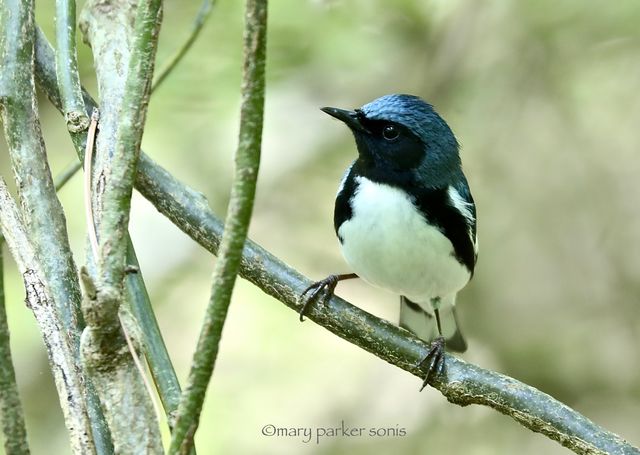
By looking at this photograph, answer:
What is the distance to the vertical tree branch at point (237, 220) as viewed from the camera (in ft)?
4.79

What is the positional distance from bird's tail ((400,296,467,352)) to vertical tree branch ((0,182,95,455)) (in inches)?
97.4

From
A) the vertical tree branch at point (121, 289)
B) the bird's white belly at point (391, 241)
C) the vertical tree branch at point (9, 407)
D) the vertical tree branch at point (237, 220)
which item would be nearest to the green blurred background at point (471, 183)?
the bird's white belly at point (391, 241)

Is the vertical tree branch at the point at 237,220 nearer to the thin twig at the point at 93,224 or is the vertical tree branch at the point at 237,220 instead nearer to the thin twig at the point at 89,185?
the thin twig at the point at 93,224

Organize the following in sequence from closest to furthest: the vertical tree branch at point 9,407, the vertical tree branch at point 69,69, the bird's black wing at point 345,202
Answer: the vertical tree branch at point 9,407
the vertical tree branch at point 69,69
the bird's black wing at point 345,202

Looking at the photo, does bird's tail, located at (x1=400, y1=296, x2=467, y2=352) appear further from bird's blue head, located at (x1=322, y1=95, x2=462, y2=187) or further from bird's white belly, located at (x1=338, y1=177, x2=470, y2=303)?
bird's blue head, located at (x1=322, y1=95, x2=462, y2=187)

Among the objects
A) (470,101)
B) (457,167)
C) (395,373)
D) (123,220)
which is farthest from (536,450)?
(123,220)

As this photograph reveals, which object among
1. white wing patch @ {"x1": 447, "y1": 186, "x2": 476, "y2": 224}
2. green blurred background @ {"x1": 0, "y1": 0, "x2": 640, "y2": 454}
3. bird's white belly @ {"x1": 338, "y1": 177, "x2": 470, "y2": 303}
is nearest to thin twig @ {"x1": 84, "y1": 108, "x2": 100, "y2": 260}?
bird's white belly @ {"x1": 338, "y1": 177, "x2": 470, "y2": 303}

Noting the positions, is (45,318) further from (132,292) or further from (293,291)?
(293,291)

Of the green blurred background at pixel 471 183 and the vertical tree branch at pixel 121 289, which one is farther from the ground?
the green blurred background at pixel 471 183

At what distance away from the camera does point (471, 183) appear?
5.88m

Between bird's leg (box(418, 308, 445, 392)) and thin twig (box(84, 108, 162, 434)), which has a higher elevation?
bird's leg (box(418, 308, 445, 392))

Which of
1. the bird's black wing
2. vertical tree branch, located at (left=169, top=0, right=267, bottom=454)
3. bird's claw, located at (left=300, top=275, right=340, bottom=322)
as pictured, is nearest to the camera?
vertical tree branch, located at (left=169, top=0, right=267, bottom=454)

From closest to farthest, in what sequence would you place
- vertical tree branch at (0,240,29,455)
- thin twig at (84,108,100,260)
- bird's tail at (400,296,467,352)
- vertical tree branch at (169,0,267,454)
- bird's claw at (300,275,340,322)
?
vertical tree branch at (169,0,267,454) < thin twig at (84,108,100,260) < vertical tree branch at (0,240,29,455) < bird's claw at (300,275,340,322) < bird's tail at (400,296,467,352)

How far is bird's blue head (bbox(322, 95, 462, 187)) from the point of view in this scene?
3.63 metres
